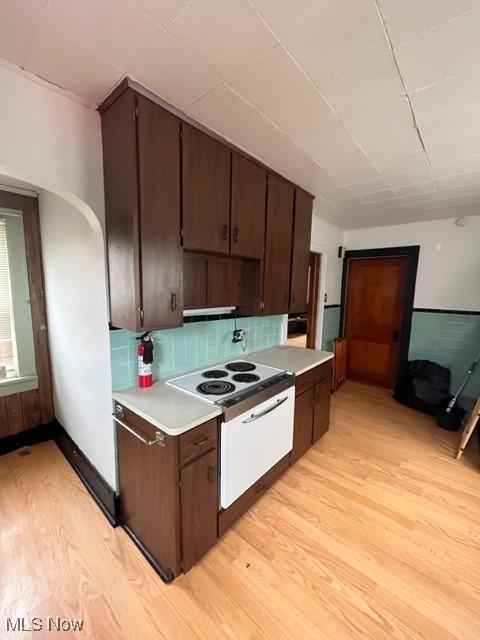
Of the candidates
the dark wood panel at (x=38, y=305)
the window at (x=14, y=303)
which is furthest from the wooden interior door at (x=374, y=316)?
the window at (x=14, y=303)

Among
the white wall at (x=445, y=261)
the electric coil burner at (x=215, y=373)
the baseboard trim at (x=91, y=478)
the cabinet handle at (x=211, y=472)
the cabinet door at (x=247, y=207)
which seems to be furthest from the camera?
the white wall at (x=445, y=261)

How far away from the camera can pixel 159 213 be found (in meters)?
1.37

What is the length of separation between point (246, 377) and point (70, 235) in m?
1.61

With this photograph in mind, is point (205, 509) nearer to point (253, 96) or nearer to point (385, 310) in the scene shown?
point (253, 96)

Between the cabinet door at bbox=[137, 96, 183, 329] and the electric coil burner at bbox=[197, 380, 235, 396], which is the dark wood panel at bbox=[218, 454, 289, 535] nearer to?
the electric coil burner at bbox=[197, 380, 235, 396]

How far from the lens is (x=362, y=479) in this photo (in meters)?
2.14

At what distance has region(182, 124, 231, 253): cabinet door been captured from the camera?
150 cm

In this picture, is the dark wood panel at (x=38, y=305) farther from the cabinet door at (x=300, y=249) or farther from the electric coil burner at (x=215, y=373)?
the cabinet door at (x=300, y=249)

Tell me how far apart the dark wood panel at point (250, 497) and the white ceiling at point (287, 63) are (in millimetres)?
2259

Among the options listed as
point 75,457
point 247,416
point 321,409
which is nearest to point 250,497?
point 247,416

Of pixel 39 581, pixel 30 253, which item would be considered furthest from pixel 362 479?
pixel 30 253

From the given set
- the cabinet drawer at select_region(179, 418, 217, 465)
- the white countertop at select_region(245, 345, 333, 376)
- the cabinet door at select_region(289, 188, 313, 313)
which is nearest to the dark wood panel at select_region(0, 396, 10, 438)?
the cabinet drawer at select_region(179, 418, 217, 465)

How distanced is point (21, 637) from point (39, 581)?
0.24 metres

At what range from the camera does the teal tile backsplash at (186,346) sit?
1608mm
